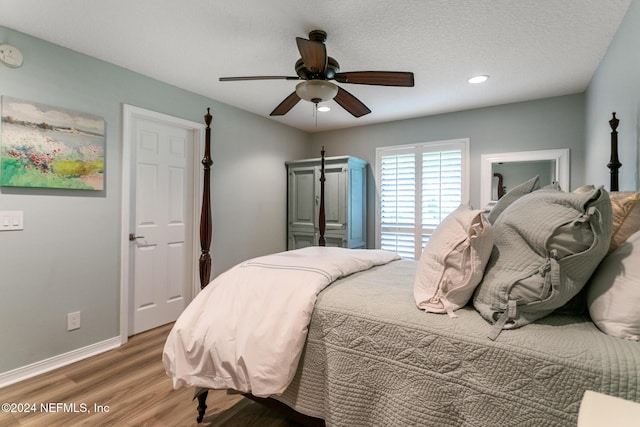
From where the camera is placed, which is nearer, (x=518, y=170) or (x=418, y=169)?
(x=518, y=170)

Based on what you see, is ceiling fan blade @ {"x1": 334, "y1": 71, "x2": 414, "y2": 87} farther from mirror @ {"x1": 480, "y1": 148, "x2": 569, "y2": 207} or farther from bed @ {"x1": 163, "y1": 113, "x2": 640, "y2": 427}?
mirror @ {"x1": 480, "y1": 148, "x2": 569, "y2": 207}

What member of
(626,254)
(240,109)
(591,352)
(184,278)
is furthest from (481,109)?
(184,278)

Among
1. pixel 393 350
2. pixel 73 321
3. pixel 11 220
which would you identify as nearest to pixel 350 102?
pixel 393 350

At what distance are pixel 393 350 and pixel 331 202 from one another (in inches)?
127

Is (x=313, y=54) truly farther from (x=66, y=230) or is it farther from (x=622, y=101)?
(x=66, y=230)

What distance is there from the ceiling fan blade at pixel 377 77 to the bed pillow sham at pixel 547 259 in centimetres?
129

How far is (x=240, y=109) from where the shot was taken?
3.97 metres

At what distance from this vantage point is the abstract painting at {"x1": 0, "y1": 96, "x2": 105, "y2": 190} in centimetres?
220

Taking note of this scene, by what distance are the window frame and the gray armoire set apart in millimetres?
201

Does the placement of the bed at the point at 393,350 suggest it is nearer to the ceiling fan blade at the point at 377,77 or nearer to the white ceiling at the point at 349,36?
the ceiling fan blade at the point at 377,77

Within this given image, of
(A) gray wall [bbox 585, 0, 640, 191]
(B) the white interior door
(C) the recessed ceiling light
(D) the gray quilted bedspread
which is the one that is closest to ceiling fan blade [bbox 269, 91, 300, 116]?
(B) the white interior door

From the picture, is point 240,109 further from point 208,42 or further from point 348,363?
point 348,363

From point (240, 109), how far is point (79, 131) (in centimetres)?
183

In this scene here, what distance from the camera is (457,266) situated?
1270mm
